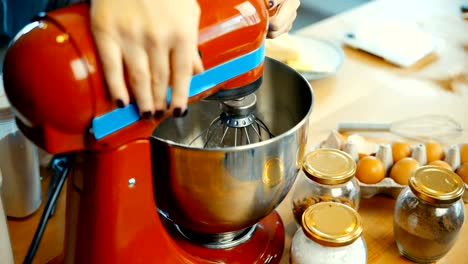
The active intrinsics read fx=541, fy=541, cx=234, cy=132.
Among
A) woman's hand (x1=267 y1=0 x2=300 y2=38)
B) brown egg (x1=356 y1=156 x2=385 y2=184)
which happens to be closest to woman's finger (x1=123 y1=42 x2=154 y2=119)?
woman's hand (x1=267 y1=0 x2=300 y2=38)

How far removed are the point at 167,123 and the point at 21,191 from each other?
0.21 meters

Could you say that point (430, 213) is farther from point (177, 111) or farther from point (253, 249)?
point (177, 111)

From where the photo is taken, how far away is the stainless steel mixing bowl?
0.52m

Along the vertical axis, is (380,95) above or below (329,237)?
below

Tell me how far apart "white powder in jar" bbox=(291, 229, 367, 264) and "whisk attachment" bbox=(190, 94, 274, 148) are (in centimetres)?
15

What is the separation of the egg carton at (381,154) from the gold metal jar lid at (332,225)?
159mm

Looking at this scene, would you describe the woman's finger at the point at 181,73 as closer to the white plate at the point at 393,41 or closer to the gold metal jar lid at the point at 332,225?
the gold metal jar lid at the point at 332,225

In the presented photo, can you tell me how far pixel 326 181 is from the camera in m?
0.63

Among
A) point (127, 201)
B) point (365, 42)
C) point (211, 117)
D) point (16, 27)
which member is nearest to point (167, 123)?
point (211, 117)

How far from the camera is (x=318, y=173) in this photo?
64cm

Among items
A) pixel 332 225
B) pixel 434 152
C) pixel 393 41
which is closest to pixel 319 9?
pixel 393 41

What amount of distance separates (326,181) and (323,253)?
9cm

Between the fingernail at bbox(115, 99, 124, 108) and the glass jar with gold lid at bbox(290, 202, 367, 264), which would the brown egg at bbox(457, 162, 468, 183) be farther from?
the fingernail at bbox(115, 99, 124, 108)

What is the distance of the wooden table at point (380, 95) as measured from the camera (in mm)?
701
